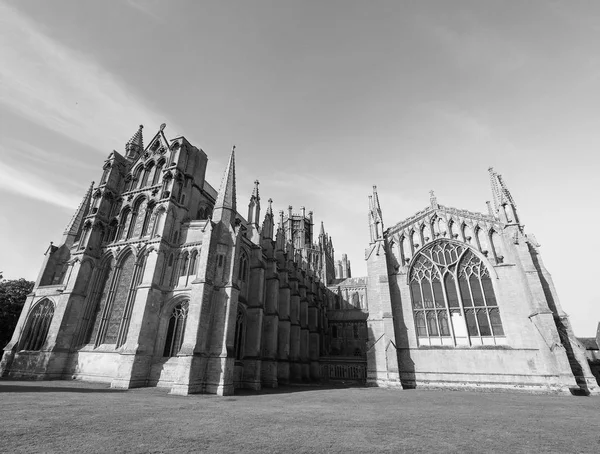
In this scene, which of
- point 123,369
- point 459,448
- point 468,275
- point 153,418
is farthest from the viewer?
point 468,275

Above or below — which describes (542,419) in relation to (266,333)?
below

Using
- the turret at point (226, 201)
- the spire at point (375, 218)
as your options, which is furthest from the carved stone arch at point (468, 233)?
the turret at point (226, 201)

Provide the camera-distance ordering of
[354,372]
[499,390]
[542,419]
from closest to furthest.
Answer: [542,419] < [499,390] < [354,372]

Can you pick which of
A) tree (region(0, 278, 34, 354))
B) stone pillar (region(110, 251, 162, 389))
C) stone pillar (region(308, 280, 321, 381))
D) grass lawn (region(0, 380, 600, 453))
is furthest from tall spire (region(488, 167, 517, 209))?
tree (region(0, 278, 34, 354))

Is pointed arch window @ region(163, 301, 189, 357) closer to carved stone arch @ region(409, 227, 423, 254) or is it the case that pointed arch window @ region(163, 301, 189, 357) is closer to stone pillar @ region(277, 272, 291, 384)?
stone pillar @ region(277, 272, 291, 384)

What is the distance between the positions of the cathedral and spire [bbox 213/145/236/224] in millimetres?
116

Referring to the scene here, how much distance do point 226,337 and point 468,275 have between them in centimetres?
2181

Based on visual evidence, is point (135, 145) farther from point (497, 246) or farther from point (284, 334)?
point (497, 246)

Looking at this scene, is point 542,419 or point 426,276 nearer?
point 542,419

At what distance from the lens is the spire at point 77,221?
1245 inches

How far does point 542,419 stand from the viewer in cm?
1119

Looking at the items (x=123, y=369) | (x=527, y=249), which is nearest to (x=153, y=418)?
(x=123, y=369)

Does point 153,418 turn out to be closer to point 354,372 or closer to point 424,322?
point 424,322

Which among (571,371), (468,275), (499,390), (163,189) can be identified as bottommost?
(499,390)
